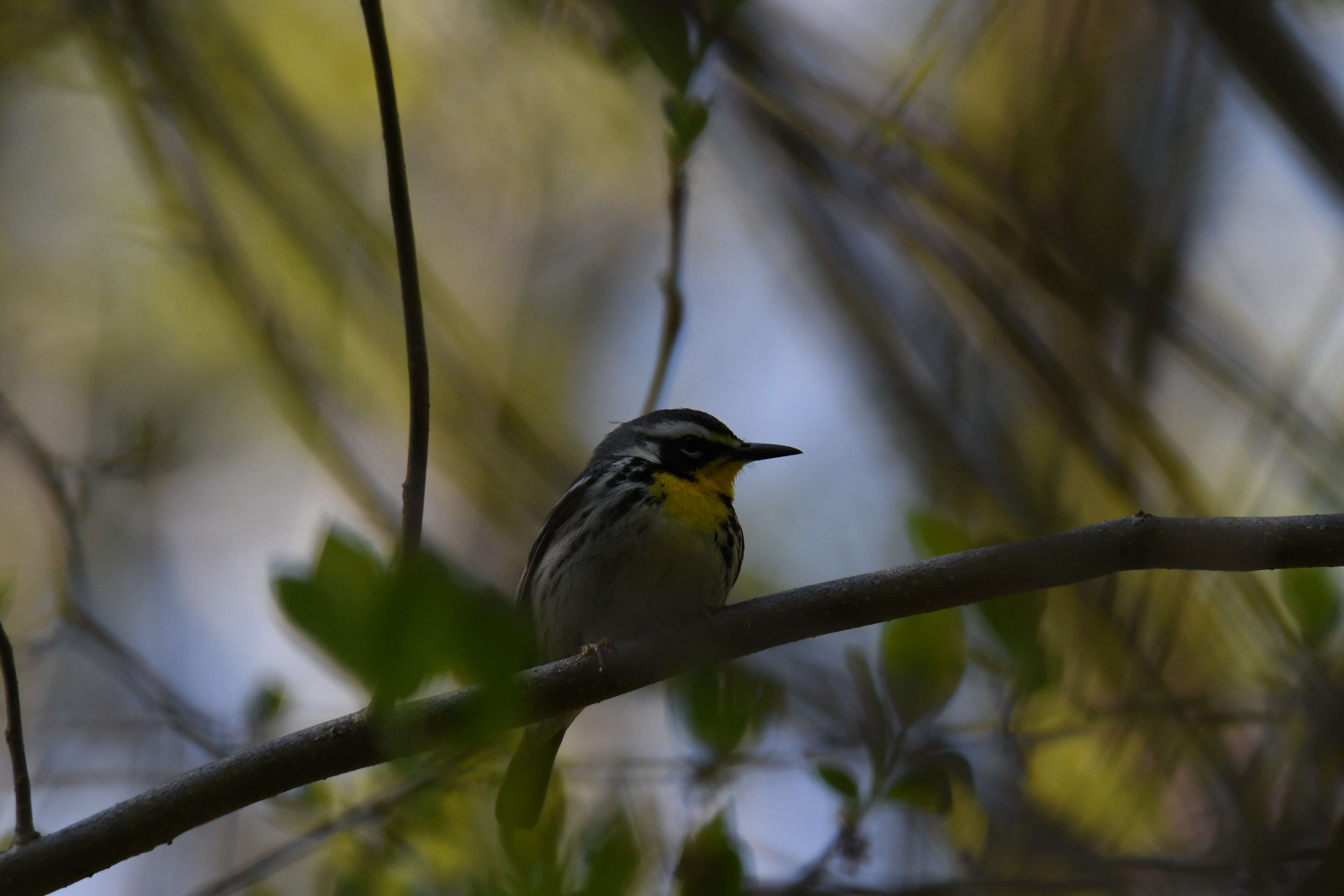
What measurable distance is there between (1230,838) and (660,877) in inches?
66.7

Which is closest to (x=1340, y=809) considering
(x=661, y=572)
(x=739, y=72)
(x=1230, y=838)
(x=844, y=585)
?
(x=1230, y=838)

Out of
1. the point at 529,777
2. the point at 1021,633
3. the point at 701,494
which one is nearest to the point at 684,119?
the point at 1021,633

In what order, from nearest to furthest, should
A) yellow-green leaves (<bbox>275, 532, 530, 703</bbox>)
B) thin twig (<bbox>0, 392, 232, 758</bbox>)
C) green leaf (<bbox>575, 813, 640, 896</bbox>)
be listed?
yellow-green leaves (<bbox>275, 532, 530, 703</bbox>) → green leaf (<bbox>575, 813, 640, 896</bbox>) → thin twig (<bbox>0, 392, 232, 758</bbox>)

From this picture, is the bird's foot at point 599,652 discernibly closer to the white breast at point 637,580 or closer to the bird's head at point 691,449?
the white breast at point 637,580

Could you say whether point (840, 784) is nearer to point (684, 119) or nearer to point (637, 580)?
point (637, 580)

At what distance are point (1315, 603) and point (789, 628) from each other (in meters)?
1.56

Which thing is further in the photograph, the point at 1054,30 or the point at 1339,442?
the point at 1054,30

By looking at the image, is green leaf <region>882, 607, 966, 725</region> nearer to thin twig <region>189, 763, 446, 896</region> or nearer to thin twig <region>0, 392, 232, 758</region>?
thin twig <region>189, 763, 446, 896</region>

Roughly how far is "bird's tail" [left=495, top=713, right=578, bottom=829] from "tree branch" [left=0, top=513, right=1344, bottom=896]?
67 cm

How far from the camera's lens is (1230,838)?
11.1 ft

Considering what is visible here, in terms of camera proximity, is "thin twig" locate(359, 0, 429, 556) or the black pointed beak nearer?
"thin twig" locate(359, 0, 429, 556)

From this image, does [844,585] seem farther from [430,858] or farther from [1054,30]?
[1054,30]

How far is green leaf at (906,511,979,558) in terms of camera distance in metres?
3.18

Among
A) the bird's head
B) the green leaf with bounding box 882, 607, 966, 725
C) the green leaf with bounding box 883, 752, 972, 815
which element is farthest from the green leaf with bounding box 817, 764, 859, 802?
the bird's head
